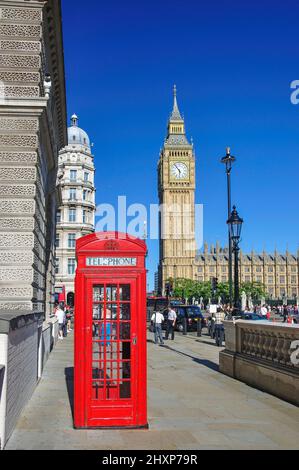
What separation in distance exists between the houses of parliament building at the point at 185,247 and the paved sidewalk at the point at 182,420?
136194 mm

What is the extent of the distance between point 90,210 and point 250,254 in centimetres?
10374

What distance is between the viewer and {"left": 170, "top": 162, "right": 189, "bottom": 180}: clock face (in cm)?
15025

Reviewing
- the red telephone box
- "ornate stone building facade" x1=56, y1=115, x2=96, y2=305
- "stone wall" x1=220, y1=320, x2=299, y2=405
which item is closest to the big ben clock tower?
"ornate stone building facade" x1=56, y1=115, x2=96, y2=305

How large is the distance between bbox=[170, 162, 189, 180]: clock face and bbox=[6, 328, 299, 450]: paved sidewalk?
139m

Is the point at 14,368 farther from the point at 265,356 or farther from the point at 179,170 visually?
the point at 179,170

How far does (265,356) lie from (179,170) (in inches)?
5597

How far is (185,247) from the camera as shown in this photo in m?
151

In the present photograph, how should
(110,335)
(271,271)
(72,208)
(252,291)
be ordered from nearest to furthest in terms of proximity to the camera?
(110,335), (72,208), (252,291), (271,271)

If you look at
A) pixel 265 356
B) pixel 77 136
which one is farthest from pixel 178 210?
pixel 265 356

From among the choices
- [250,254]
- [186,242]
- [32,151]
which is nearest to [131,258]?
[32,151]

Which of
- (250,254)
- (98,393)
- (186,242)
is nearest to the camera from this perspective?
(98,393)

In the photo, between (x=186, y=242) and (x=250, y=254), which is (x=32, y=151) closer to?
(x=186, y=242)

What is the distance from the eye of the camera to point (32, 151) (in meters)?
11.6

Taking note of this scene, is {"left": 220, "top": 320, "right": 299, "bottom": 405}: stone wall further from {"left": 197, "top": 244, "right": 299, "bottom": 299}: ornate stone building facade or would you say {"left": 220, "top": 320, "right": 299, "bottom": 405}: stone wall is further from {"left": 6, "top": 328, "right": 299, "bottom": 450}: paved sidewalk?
{"left": 197, "top": 244, "right": 299, "bottom": 299}: ornate stone building facade
